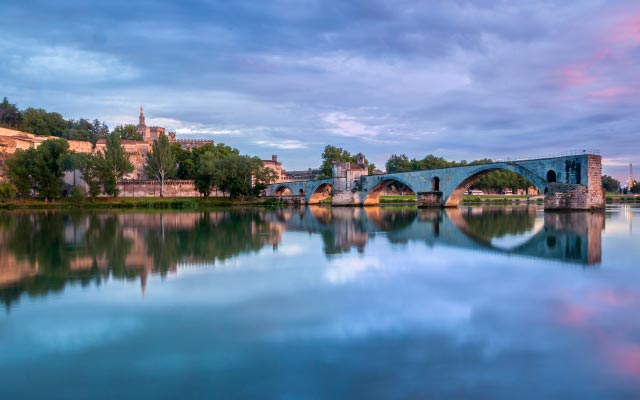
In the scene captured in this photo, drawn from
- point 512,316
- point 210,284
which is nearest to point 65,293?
point 210,284

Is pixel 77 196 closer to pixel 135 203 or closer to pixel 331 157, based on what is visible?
pixel 135 203

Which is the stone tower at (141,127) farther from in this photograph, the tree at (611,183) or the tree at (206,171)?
the tree at (611,183)

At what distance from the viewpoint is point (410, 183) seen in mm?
54719

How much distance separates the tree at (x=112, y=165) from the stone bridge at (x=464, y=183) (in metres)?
26.8

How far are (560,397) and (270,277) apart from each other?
705cm

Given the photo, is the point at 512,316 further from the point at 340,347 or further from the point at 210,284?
the point at 210,284

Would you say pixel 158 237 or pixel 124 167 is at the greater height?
pixel 124 167

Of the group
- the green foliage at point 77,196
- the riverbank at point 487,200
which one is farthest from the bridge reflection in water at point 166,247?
the riverbank at point 487,200

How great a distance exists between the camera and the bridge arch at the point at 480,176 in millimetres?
39250

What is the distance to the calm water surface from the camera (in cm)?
491

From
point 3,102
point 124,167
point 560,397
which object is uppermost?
point 3,102

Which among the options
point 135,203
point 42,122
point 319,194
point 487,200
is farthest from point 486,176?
point 42,122

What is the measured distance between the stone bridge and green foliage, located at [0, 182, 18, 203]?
121 feet

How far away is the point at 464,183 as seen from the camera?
48.1m
